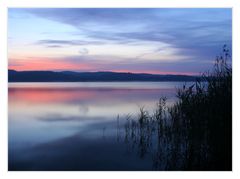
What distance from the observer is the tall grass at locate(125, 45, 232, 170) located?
12.2 ft

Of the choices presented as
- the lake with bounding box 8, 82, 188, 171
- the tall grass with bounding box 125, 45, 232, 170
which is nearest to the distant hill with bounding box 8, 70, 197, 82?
the lake with bounding box 8, 82, 188, 171

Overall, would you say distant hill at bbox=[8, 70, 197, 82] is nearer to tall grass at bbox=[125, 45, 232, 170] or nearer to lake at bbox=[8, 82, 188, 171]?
lake at bbox=[8, 82, 188, 171]

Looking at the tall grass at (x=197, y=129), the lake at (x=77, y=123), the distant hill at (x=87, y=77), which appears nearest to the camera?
the tall grass at (x=197, y=129)

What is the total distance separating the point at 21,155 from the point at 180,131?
1.77 meters

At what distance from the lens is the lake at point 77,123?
3.89 meters

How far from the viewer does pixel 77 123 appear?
4559mm

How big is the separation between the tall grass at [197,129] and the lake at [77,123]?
173 millimetres

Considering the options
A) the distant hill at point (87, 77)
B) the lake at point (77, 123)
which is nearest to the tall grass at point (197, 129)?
the lake at point (77, 123)

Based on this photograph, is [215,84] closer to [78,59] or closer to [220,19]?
[220,19]

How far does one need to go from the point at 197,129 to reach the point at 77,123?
4.86 ft

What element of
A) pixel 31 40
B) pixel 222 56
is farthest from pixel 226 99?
pixel 31 40

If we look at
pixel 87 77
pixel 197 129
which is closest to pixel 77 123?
pixel 87 77

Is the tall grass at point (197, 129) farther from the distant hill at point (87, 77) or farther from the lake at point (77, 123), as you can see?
the distant hill at point (87, 77)

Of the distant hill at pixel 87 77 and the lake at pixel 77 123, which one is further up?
the distant hill at pixel 87 77
